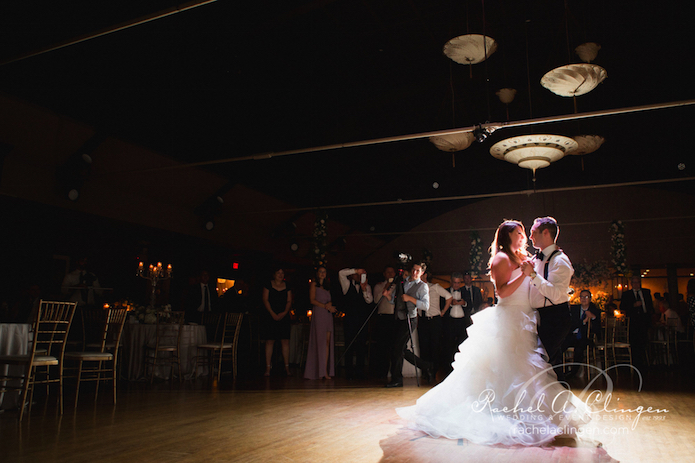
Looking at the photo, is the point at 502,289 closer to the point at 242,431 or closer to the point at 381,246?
the point at 242,431

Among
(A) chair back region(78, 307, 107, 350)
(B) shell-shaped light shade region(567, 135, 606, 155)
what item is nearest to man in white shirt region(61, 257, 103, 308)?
(A) chair back region(78, 307, 107, 350)

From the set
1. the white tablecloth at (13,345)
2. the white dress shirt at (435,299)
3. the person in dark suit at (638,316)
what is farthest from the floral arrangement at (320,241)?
the white tablecloth at (13,345)

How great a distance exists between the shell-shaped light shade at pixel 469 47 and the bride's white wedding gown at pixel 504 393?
A: 3.64 m

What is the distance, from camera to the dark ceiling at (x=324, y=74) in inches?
268

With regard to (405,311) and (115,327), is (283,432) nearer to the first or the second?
(405,311)

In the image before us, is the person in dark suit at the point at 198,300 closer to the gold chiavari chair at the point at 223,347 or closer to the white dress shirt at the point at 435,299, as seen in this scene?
the gold chiavari chair at the point at 223,347

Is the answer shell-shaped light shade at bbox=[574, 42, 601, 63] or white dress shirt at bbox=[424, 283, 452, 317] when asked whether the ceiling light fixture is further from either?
white dress shirt at bbox=[424, 283, 452, 317]

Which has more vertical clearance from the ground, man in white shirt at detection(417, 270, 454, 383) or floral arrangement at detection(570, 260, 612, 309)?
floral arrangement at detection(570, 260, 612, 309)

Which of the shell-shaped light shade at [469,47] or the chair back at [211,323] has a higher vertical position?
the shell-shaped light shade at [469,47]

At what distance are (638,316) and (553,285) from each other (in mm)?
7262

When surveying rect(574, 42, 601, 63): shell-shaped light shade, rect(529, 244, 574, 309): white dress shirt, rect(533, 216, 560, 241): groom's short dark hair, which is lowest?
rect(529, 244, 574, 309): white dress shirt

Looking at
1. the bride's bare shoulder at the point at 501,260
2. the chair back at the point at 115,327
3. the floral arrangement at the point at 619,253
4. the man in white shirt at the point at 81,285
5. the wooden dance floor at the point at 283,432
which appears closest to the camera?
the wooden dance floor at the point at 283,432

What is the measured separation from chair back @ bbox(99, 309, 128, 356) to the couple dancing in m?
3.27

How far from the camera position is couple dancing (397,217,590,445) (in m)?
3.15
